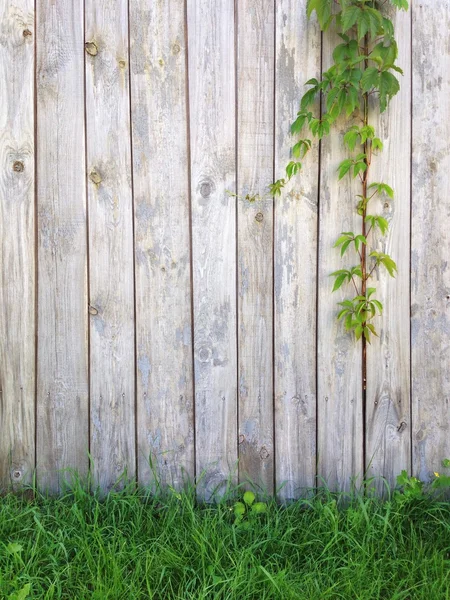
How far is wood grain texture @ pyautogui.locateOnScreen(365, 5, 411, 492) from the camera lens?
7.90 ft

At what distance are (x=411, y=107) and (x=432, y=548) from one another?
1577mm

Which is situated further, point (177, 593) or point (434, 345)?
point (434, 345)

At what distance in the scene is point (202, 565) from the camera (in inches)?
79.9

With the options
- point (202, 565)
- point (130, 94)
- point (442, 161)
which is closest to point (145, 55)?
point (130, 94)

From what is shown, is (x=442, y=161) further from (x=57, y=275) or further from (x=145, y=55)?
(x=57, y=275)

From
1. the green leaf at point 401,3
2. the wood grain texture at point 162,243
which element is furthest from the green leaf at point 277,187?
the green leaf at point 401,3

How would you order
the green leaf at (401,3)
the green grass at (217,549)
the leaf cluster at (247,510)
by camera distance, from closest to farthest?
1. the green grass at (217,549)
2. the green leaf at (401,3)
3. the leaf cluster at (247,510)

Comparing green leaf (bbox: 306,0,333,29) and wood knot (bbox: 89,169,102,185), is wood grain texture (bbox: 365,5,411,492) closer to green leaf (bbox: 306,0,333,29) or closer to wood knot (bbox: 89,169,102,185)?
green leaf (bbox: 306,0,333,29)

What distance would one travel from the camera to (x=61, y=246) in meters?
2.45

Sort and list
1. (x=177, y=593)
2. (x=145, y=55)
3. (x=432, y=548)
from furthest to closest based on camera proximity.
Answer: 1. (x=145, y=55)
2. (x=432, y=548)
3. (x=177, y=593)

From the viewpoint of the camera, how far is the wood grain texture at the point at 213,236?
2381 millimetres

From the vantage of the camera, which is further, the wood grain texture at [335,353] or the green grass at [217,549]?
the wood grain texture at [335,353]

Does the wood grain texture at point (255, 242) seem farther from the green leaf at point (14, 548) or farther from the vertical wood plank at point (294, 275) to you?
the green leaf at point (14, 548)

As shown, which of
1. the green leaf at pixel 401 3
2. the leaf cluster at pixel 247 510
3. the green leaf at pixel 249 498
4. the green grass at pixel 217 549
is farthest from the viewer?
the green leaf at pixel 249 498
